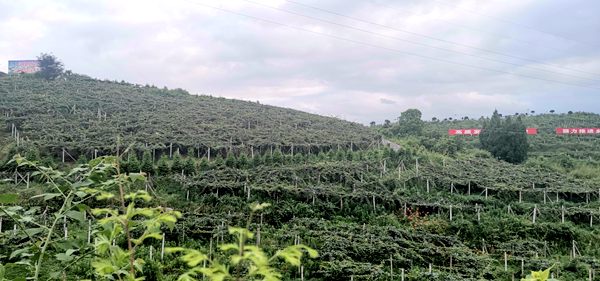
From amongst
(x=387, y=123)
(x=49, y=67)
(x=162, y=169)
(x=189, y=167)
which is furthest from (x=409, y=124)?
(x=49, y=67)

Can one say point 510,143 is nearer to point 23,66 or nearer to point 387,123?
point 387,123

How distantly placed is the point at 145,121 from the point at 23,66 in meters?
21.4

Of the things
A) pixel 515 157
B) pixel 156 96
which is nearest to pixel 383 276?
pixel 515 157

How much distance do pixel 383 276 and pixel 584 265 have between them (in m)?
4.73

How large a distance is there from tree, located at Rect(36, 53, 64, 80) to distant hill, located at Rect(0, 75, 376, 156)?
0.87 meters

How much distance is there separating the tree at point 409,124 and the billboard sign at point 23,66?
29.3 metres

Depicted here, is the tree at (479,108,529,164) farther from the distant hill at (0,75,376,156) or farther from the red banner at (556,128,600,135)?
the red banner at (556,128,600,135)

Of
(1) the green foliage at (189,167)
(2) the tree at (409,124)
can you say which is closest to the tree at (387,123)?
(2) the tree at (409,124)

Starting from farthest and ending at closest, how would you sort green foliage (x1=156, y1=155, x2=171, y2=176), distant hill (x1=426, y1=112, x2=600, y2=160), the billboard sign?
1. the billboard sign
2. distant hill (x1=426, y1=112, x2=600, y2=160)
3. green foliage (x1=156, y1=155, x2=171, y2=176)

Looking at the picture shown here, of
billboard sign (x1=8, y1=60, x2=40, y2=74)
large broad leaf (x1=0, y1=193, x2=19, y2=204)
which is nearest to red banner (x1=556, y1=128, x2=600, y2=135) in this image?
large broad leaf (x1=0, y1=193, x2=19, y2=204)

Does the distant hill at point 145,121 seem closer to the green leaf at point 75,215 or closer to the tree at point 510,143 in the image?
the tree at point 510,143

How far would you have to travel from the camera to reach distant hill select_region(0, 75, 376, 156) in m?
17.3

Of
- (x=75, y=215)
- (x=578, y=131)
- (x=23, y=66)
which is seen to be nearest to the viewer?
(x=75, y=215)

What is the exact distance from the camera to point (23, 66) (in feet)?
116
